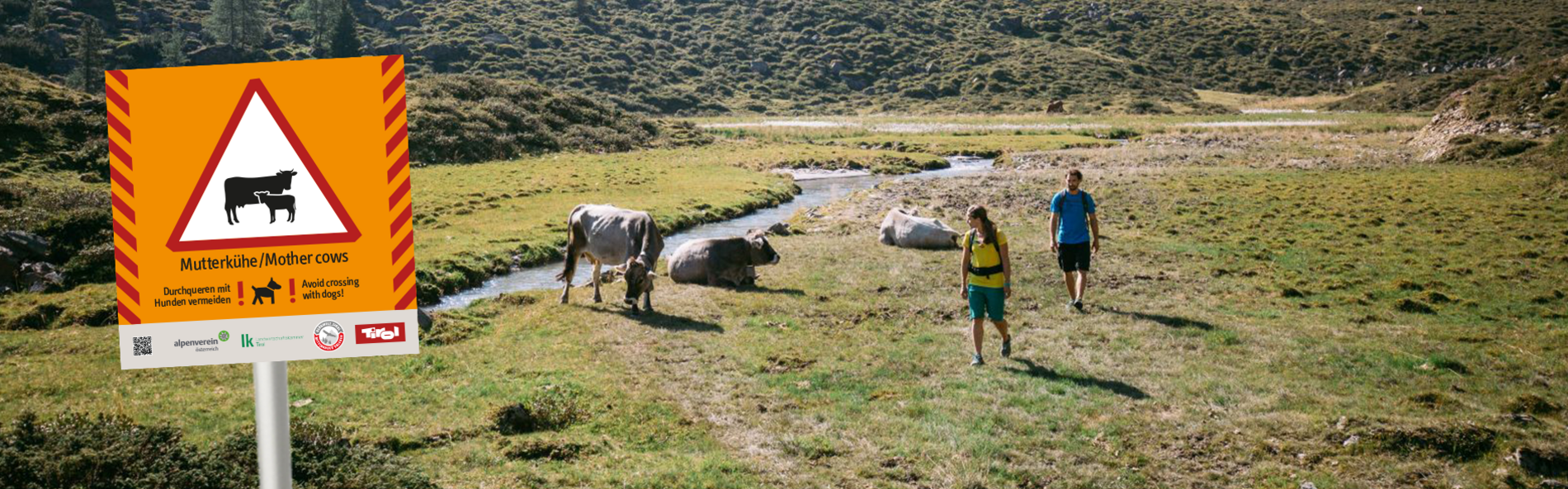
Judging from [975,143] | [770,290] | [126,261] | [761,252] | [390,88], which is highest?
[390,88]

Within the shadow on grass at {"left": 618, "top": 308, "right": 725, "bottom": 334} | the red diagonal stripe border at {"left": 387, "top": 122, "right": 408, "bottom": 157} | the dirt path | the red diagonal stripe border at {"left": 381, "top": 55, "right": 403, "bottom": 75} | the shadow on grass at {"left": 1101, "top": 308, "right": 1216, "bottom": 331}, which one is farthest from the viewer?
the shadow on grass at {"left": 618, "top": 308, "right": 725, "bottom": 334}

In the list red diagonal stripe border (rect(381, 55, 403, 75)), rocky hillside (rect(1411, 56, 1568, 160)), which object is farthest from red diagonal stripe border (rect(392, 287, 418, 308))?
rocky hillside (rect(1411, 56, 1568, 160))

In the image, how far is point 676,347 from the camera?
49.1 ft

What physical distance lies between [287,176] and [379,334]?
98 cm

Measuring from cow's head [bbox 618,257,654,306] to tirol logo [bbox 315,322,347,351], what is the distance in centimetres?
1267

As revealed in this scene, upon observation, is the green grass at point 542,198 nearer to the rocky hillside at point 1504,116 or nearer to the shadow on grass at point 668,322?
the shadow on grass at point 668,322

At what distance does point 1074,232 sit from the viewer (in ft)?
54.1

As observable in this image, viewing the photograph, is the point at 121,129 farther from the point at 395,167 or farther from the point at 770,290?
the point at 770,290

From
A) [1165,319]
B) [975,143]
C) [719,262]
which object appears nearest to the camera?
[1165,319]

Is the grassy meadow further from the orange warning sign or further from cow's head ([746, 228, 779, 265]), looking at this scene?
the orange warning sign

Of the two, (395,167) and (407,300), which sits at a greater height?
(395,167)

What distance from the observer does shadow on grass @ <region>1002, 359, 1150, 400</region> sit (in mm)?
11727

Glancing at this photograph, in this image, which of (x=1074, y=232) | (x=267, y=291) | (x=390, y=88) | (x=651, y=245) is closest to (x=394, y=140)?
(x=390, y=88)

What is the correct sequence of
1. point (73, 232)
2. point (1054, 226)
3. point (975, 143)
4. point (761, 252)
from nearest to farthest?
point (1054, 226)
point (73, 232)
point (761, 252)
point (975, 143)
